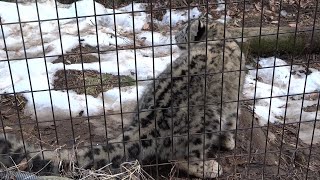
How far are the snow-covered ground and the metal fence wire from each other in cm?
2

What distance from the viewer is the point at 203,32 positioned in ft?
14.5

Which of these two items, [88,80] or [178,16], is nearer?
[88,80]

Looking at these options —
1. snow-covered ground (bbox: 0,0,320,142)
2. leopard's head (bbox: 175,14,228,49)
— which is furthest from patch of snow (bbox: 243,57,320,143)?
leopard's head (bbox: 175,14,228,49)

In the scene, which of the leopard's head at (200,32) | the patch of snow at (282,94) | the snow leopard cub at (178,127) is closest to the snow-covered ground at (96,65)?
the patch of snow at (282,94)

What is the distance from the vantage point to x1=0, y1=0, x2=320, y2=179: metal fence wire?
3539 mm

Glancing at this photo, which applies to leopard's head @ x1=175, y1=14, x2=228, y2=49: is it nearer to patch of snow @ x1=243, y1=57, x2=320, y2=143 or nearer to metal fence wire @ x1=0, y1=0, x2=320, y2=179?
metal fence wire @ x1=0, y1=0, x2=320, y2=179

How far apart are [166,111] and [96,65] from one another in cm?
199

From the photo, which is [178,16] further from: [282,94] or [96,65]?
[282,94]

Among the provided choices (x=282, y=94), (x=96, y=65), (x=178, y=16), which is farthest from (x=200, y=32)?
(x=178, y=16)

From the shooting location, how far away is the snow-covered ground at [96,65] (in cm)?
497

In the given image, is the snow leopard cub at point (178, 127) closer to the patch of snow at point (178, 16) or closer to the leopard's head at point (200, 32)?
the leopard's head at point (200, 32)

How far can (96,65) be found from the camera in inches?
227

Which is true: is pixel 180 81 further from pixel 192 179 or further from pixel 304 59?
pixel 304 59

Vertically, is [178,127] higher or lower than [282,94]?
higher
